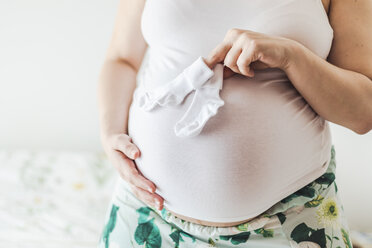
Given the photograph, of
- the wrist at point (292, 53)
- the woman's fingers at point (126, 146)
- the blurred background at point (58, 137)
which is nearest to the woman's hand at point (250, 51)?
the wrist at point (292, 53)

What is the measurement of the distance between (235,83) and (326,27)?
0.21m

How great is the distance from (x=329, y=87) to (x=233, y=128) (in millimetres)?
190

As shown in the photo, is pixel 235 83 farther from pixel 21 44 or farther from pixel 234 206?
pixel 21 44

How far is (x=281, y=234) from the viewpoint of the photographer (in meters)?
0.74

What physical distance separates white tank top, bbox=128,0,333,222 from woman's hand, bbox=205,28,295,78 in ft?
0.14

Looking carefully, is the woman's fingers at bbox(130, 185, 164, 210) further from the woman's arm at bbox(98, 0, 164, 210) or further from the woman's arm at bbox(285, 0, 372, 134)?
the woman's arm at bbox(285, 0, 372, 134)

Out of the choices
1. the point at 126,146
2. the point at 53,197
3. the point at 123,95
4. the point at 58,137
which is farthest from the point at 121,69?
the point at 58,137

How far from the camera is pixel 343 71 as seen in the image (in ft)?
2.25

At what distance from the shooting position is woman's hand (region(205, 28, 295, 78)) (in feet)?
2.01

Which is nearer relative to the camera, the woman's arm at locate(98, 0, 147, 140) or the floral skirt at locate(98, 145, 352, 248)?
the floral skirt at locate(98, 145, 352, 248)

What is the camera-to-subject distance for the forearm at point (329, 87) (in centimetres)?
65

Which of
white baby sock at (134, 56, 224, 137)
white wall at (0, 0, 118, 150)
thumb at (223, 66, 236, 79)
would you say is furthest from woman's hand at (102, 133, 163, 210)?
white wall at (0, 0, 118, 150)

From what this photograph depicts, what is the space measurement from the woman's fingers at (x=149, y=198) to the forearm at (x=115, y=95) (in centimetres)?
15

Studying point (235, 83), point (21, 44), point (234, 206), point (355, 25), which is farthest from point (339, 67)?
Answer: point (21, 44)
